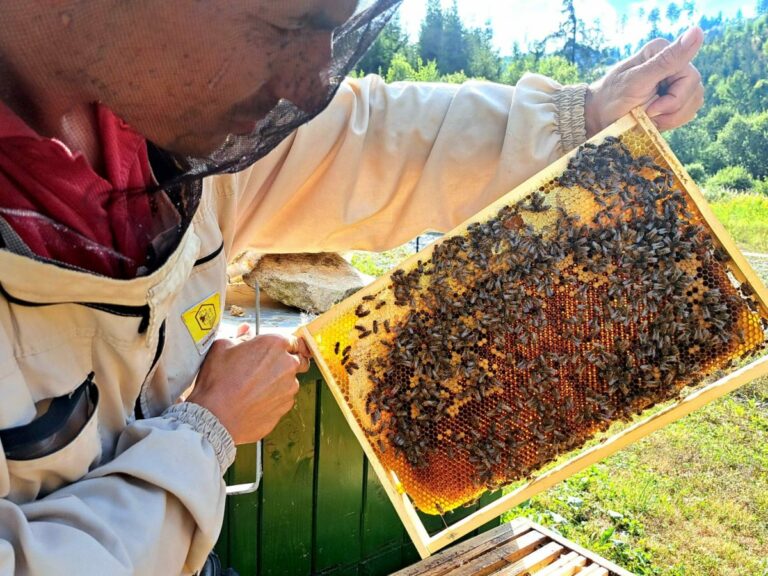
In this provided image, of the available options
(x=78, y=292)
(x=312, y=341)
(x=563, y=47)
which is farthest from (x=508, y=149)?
(x=563, y=47)

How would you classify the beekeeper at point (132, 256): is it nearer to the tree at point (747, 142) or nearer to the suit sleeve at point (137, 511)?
the suit sleeve at point (137, 511)

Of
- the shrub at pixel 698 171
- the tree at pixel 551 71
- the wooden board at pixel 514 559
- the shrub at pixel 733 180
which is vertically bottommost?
the wooden board at pixel 514 559

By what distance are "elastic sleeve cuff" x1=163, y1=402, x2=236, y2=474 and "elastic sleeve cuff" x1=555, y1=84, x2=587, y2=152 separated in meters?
1.29

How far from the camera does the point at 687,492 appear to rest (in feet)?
17.6

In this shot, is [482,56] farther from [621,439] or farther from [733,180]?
[621,439]

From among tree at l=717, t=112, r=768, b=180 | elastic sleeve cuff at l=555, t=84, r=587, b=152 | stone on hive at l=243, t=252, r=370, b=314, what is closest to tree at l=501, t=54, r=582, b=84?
tree at l=717, t=112, r=768, b=180

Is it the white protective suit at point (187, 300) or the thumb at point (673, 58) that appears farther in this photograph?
the thumb at point (673, 58)

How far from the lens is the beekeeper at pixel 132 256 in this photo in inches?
40.0

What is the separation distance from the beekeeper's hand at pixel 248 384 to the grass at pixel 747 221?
16.0 metres

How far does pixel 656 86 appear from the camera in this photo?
73.7 inches

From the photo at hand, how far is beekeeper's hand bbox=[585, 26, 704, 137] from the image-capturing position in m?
1.80

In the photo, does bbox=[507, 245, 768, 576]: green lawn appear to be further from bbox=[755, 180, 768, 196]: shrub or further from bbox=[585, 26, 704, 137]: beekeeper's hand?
bbox=[755, 180, 768, 196]: shrub

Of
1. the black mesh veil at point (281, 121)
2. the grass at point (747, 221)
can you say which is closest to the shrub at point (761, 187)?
the grass at point (747, 221)

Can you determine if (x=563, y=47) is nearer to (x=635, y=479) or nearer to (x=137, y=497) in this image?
(x=635, y=479)
